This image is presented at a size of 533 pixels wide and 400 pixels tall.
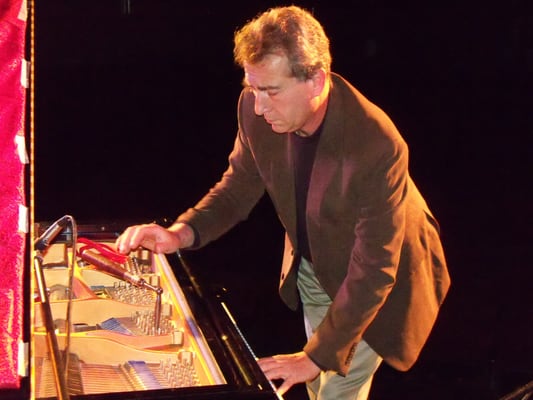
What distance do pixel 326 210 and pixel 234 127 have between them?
18.1ft

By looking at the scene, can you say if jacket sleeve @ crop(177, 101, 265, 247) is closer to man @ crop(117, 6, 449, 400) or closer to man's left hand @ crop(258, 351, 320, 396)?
man @ crop(117, 6, 449, 400)

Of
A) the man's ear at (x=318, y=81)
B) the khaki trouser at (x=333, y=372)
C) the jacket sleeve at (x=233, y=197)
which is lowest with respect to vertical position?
the khaki trouser at (x=333, y=372)

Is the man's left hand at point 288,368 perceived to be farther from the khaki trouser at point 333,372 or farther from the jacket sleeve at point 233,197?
the jacket sleeve at point 233,197

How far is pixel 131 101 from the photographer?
24.1 ft

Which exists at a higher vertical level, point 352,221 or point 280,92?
point 280,92

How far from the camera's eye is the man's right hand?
220cm

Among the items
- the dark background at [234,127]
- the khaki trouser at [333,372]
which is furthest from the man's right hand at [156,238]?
the dark background at [234,127]

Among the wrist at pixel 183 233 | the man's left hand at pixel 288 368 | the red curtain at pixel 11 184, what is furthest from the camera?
the wrist at pixel 183 233

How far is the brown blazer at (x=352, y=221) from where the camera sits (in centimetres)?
201

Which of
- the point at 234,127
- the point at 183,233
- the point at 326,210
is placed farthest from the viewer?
the point at 234,127

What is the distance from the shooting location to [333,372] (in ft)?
7.78

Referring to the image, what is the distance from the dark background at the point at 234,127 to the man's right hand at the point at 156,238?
164 centimetres

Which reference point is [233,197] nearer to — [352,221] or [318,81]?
[352,221]

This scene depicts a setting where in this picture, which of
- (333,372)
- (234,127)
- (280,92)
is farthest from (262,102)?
(234,127)
